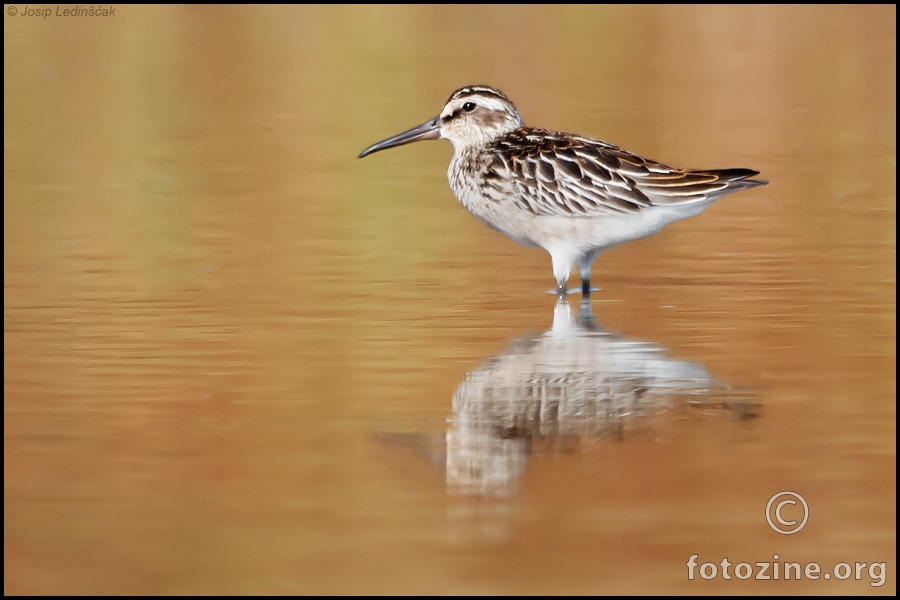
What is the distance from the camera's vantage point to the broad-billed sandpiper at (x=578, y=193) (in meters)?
11.8

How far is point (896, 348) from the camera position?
9984 millimetres

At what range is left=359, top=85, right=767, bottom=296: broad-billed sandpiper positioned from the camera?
38.7ft

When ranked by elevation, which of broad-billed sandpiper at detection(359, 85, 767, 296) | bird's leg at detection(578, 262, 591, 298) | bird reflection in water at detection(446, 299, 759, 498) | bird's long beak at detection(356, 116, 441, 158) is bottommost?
bird reflection in water at detection(446, 299, 759, 498)

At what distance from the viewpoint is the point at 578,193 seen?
1185 centimetres

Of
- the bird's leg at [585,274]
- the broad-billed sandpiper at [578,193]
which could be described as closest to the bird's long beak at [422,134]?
the broad-billed sandpiper at [578,193]

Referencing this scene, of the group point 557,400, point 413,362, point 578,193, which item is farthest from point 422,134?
point 557,400

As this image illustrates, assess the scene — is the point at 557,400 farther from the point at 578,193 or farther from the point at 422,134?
the point at 422,134

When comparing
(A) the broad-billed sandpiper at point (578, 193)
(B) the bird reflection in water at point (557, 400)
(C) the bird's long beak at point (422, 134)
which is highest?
(C) the bird's long beak at point (422, 134)

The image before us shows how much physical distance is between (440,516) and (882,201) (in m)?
9.94

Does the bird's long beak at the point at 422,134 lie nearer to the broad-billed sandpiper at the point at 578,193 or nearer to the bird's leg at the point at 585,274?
the broad-billed sandpiper at the point at 578,193

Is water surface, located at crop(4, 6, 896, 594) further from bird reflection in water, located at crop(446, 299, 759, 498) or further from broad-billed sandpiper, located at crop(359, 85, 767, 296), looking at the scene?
broad-billed sandpiper, located at crop(359, 85, 767, 296)

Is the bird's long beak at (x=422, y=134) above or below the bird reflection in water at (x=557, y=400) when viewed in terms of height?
above

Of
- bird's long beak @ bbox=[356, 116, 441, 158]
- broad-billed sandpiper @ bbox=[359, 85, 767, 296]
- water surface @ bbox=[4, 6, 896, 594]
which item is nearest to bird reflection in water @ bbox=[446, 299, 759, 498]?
water surface @ bbox=[4, 6, 896, 594]

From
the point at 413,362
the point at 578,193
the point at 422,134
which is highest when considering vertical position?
the point at 422,134
